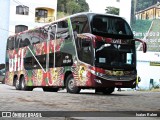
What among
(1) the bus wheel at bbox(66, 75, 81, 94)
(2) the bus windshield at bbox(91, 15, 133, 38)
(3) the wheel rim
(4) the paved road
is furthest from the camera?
(3) the wheel rim

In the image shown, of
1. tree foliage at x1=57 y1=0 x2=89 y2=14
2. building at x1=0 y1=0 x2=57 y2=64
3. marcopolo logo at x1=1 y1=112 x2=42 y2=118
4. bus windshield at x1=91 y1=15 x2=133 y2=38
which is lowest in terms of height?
marcopolo logo at x1=1 y1=112 x2=42 y2=118

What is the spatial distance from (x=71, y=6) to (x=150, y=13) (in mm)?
14233

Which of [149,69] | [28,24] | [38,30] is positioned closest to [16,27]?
[28,24]

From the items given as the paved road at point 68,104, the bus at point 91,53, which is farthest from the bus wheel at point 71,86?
the paved road at point 68,104

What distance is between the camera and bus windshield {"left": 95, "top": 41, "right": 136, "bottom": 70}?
1661cm

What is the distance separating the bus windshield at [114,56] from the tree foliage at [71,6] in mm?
33179

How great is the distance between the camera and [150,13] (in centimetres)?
3966

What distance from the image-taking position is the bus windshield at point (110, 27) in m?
16.9

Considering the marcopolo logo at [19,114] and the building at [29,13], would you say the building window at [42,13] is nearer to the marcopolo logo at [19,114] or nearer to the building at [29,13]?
the building at [29,13]

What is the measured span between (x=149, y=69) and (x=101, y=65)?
23.6m

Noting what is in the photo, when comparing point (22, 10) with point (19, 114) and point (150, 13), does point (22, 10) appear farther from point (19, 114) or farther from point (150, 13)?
point (19, 114)

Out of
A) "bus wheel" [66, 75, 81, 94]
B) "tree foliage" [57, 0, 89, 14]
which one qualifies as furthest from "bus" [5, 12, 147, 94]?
"tree foliage" [57, 0, 89, 14]

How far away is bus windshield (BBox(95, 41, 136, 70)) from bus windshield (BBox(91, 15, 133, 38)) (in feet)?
1.55

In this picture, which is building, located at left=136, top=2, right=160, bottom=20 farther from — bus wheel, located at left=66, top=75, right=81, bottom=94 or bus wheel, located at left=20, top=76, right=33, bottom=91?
bus wheel, located at left=66, top=75, right=81, bottom=94
